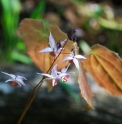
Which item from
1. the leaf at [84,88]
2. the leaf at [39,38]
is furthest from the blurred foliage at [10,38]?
the leaf at [84,88]

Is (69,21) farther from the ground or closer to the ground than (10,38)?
farther from the ground

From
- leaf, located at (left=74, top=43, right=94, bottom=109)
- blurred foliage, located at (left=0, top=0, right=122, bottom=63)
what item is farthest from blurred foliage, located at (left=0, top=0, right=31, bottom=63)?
leaf, located at (left=74, top=43, right=94, bottom=109)

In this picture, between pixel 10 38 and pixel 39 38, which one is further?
pixel 10 38

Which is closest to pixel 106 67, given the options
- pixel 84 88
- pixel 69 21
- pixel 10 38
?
pixel 84 88

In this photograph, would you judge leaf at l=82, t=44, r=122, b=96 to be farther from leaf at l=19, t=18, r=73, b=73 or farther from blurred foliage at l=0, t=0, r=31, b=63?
blurred foliage at l=0, t=0, r=31, b=63

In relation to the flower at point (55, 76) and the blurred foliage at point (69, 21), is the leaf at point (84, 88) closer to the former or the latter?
the flower at point (55, 76)

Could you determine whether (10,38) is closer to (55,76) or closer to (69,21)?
(69,21)

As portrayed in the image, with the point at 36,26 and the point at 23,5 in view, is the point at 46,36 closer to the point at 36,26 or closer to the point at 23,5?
the point at 36,26

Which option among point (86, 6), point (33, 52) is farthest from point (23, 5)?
point (33, 52)
